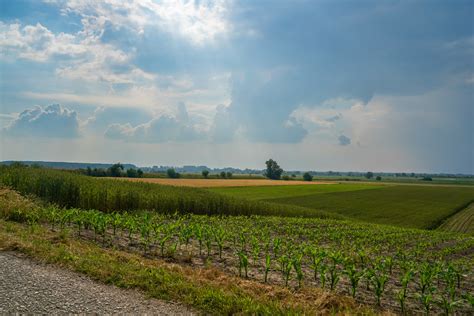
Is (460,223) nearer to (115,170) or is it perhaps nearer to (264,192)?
(264,192)

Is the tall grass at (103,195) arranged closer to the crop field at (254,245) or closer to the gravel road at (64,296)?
the crop field at (254,245)

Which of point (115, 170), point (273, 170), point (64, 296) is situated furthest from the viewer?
point (273, 170)

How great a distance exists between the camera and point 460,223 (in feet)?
147

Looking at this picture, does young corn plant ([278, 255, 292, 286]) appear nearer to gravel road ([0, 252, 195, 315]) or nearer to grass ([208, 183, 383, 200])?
gravel road ([0, 252, 195, 315])

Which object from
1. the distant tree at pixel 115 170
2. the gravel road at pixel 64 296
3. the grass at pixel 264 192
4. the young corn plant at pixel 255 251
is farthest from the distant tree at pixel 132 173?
the gravel road at pixel 64 296

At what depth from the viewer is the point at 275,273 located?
10.3 meters

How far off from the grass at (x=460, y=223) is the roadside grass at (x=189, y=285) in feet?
118

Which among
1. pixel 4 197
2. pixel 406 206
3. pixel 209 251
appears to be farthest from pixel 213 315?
pixel 406 206

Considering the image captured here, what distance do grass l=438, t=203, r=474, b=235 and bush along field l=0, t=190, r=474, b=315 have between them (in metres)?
22.3

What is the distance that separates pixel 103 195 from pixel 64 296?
1870cm

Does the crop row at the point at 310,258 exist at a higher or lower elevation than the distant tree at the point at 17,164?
lower

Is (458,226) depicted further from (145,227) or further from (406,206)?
(145,227)

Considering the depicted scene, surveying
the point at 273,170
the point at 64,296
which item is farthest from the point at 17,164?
the point at 273,170

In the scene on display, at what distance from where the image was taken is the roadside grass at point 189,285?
6.91 meters
